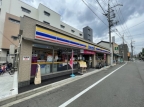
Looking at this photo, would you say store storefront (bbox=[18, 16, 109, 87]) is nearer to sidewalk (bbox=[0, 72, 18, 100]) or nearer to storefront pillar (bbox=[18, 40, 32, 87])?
storefront pillar (bbox=[18, 40, 32, 87])

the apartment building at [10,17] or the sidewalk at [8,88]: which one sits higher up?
the apartment building at [10,17]

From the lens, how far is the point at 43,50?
7914 mm

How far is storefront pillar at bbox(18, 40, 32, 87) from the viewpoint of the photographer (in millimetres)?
5844

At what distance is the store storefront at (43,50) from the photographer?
6.03 m

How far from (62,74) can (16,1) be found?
86.1ft

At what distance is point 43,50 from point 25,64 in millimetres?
2167

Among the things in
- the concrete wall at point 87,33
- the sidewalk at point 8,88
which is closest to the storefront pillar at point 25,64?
the sidewalk at point 8,88

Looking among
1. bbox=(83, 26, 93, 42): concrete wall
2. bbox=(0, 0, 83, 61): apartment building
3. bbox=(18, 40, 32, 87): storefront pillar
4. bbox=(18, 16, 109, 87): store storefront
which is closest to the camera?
bbox=(18, 40, 32, 87): storefront pillar

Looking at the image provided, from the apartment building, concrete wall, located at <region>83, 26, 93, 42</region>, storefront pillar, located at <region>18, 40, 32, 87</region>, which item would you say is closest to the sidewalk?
storefront pillar, located at <region>18, 40, 32, 87</region>

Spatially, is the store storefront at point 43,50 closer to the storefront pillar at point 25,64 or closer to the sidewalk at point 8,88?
the storefront pillar at point 25,64

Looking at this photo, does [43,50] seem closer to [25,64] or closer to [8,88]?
[25,64]

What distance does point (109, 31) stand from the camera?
72.4 feet

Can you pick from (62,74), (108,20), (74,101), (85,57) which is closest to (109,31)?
(108,20)

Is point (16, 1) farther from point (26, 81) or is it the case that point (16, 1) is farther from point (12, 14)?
point (26, 81)
